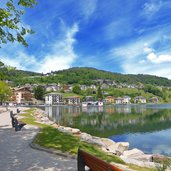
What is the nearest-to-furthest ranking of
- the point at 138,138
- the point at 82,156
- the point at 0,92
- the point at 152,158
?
the point at 82,156, the point at 152,158, the point at 138,138, the point at 0,92

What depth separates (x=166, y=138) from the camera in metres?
33.4

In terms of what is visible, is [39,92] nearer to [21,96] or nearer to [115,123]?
[21,96]

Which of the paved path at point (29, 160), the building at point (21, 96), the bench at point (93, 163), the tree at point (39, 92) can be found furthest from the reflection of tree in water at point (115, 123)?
the building at point (21, 96)

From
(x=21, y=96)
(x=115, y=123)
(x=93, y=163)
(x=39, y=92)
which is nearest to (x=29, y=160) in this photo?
(x=93, y=163)

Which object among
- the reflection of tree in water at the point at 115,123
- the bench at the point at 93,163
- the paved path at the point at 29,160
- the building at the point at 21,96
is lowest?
the reflection of tree in water at the point at 115,123

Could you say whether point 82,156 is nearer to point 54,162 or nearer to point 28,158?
point 54,162

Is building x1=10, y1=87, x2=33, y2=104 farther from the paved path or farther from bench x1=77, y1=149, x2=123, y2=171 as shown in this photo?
bench x1=77, y1=149, x2=123, y2=171

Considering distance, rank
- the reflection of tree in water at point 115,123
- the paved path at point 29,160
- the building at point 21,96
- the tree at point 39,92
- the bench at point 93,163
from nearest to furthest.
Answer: the bench at point 93,163 < the paved path at point 29,160 < the reflection of tree in water at point 115,123 < the building at point 21,96 < the tree at point 39,92

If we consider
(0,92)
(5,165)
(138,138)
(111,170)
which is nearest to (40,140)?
(5,165)

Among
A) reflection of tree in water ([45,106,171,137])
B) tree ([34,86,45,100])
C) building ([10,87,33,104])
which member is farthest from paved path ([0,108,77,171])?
building ([10,87,33,104])

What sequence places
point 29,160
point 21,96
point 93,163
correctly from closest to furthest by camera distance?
point 93,163 < point 29,160 < point 21,96

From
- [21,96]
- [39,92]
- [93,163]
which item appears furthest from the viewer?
[39,92]

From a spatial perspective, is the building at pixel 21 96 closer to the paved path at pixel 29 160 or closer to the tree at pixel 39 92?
the tree at pixel 39 92

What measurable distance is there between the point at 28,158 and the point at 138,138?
930 inches
